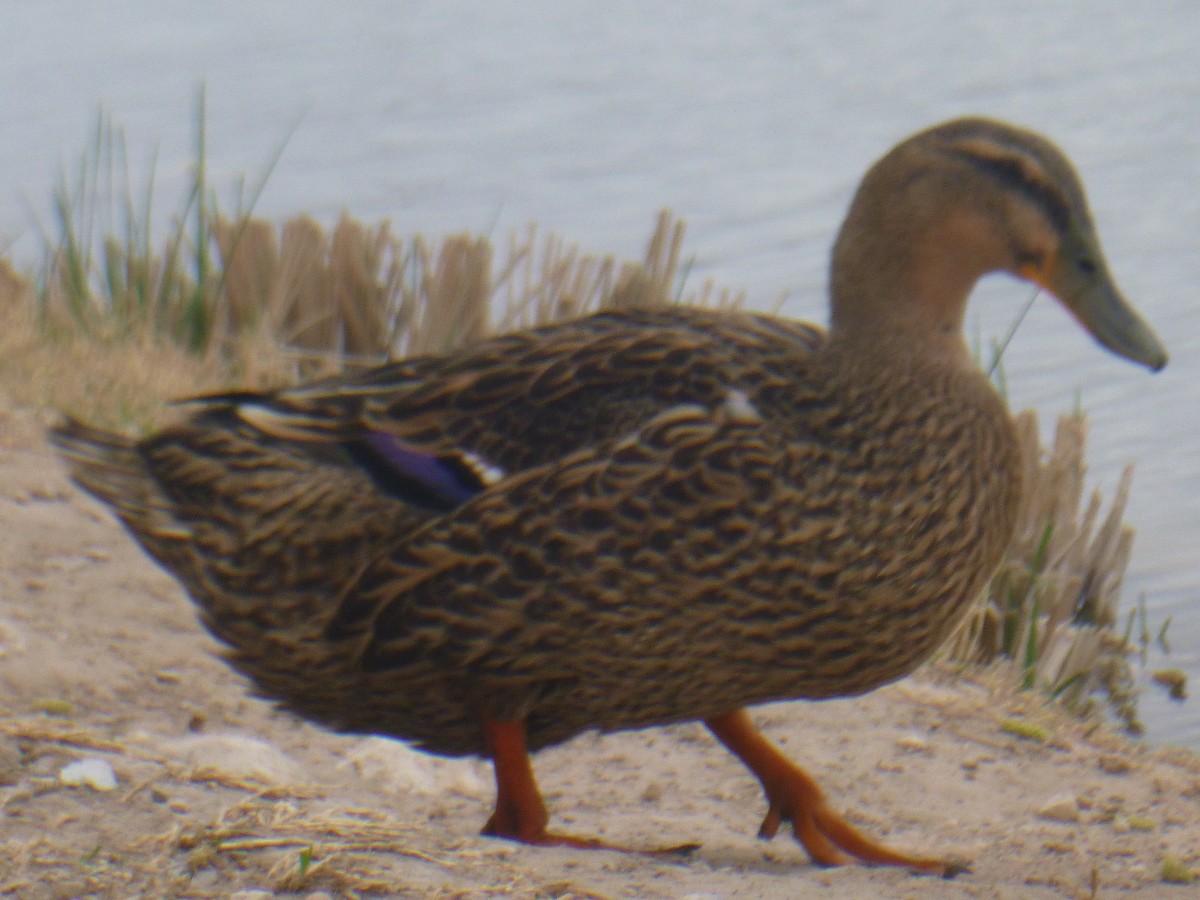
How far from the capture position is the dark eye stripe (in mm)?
3473

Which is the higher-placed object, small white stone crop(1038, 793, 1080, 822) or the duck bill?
the duck bill

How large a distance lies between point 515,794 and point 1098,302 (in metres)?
1.29

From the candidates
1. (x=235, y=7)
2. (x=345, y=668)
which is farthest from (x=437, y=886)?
(x=235, y=7)

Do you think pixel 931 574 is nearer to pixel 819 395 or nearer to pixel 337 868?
pixel 819 395

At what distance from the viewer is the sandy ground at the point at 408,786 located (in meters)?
2.79

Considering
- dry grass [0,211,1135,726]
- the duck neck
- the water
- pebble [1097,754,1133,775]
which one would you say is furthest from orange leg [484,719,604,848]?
the water

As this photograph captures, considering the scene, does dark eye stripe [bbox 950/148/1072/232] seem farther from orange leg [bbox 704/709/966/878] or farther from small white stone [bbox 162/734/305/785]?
small white stone [bbox 162/734/305/785]

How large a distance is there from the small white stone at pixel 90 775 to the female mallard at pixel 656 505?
1.51 ft

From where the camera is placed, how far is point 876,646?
3314 mm

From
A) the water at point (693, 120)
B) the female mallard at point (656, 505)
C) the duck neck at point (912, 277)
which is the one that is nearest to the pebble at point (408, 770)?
the female mallard at point (656, 505)

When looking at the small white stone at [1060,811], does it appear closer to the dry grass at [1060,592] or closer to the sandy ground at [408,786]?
the sandy ground at [408,786]

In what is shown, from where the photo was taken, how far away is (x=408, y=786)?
4.03 metres

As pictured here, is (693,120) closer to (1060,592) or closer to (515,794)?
(1060,592)

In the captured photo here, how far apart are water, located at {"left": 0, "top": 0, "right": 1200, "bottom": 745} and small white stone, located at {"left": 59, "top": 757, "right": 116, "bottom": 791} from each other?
146 inches
